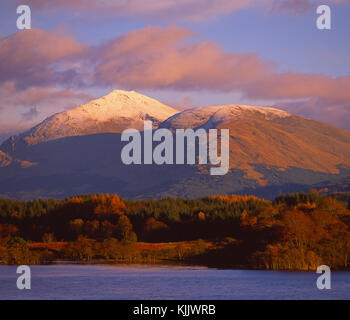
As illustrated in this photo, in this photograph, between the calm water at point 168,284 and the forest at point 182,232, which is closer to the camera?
the calm water at point 168,284

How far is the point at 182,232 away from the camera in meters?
148

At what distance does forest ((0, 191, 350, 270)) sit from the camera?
87312mm

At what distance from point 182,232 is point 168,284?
75.6 metres

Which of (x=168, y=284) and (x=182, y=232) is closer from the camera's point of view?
(x=168, y=284)

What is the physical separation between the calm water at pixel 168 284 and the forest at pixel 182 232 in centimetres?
663

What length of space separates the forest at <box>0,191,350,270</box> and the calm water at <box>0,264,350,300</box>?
21.7 feet

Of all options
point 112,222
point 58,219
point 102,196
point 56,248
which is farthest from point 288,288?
point 102,196

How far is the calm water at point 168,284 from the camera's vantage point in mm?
63312

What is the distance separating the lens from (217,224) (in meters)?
144

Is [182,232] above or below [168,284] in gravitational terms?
above

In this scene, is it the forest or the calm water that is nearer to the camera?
the calm water

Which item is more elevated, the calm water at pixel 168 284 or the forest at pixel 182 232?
the forest at pixel 182 232
